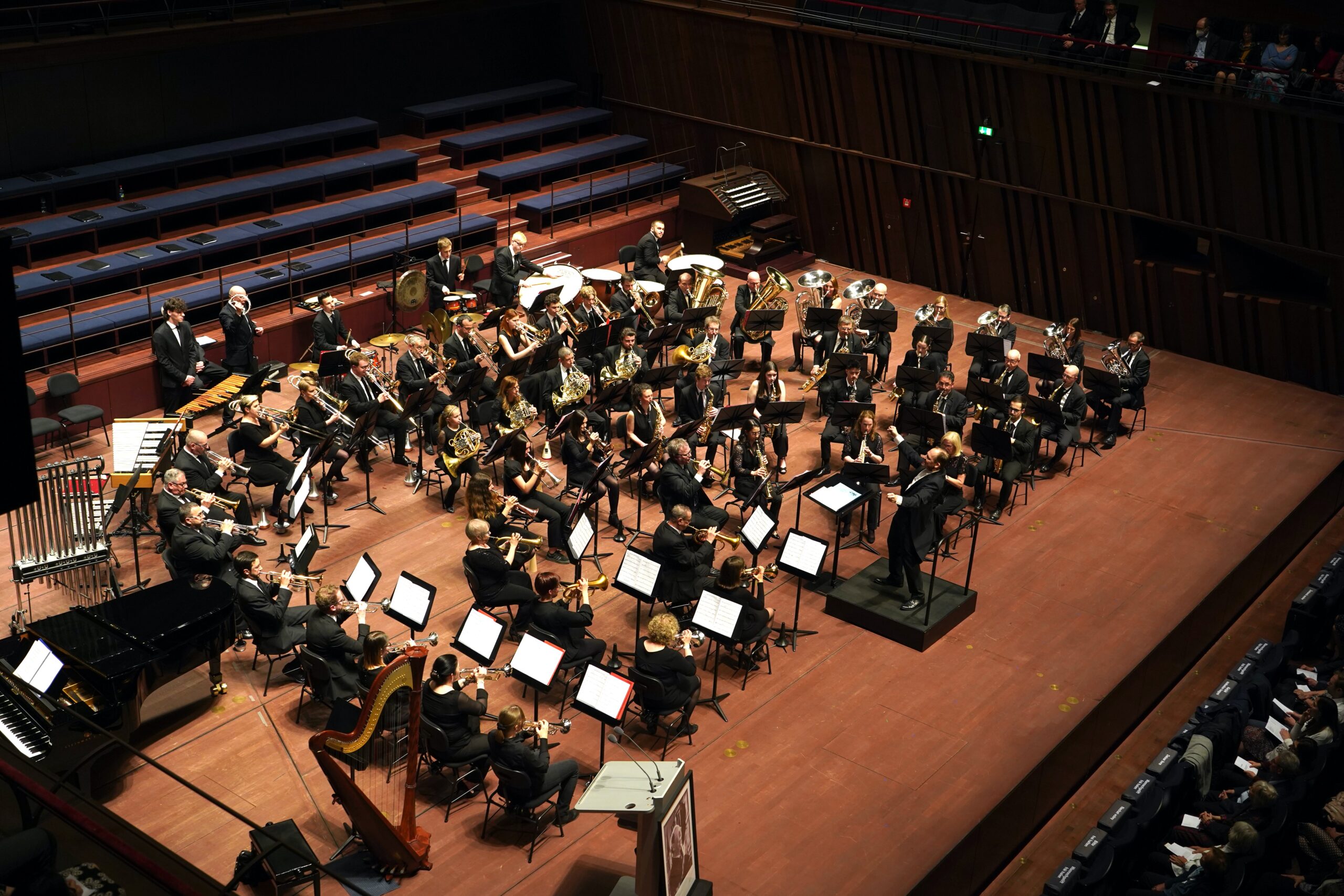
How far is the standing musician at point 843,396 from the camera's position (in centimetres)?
1421

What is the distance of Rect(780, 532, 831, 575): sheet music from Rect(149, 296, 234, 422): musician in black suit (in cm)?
705

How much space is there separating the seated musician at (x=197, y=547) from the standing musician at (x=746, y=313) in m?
7.46

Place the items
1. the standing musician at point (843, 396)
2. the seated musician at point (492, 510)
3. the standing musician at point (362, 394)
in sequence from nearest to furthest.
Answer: the seated musician at point (492, 510) < the standing musician at point (362, 394) < the standing musician at point (843, 396)

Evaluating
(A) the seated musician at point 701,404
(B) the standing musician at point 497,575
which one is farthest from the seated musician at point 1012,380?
(B) the standing musician at point 497,575

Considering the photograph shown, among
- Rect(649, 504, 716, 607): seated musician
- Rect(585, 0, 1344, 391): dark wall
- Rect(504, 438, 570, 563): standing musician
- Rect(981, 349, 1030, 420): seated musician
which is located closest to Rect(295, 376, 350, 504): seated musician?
Rect(504, 438, 570, 563): standing musician

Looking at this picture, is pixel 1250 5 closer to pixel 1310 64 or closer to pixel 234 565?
pixel 1310 64

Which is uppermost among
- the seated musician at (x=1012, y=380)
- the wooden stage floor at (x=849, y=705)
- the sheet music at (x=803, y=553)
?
the sheet music at (x=803, y=553)

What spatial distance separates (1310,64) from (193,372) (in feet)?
45.0

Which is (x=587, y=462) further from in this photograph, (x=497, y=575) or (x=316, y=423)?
(x=316, y=423)

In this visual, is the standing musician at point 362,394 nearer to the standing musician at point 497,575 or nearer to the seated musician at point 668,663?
the standing musician at point 497,575

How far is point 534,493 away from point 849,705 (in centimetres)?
361

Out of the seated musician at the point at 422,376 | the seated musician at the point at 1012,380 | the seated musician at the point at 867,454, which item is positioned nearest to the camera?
the seated musician at the point at 867,454

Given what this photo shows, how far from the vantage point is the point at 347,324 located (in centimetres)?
1691

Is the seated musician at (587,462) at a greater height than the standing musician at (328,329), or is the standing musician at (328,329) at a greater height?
the standing musician at (328,329)
